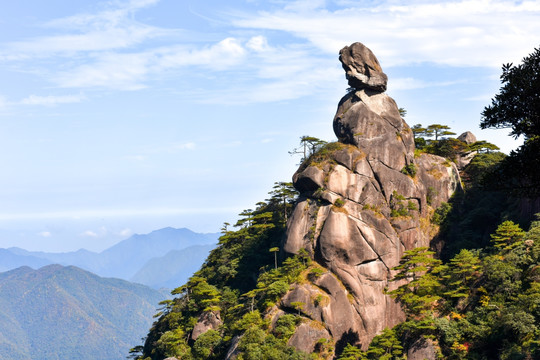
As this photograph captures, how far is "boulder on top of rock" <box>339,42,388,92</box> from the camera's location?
238 ft

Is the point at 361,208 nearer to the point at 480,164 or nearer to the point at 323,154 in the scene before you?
the point at 323,154

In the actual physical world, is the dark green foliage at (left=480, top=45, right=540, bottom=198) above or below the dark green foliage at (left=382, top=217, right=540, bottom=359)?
above

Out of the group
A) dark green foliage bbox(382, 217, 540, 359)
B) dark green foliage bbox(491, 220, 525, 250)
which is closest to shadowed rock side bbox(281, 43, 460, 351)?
dark green foliage bbox(382, 217, 540, 359)

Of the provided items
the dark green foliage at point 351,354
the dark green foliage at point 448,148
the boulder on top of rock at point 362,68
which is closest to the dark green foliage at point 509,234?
the dark green foliage at point 351,354

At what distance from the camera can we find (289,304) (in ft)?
200

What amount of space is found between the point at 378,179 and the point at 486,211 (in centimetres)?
1234

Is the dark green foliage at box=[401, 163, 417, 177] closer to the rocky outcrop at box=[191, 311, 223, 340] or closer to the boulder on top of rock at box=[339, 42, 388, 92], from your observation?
the boulder on top of rock at box=[339, 42, 388, 92]

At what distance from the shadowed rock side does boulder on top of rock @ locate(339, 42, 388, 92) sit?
120mm

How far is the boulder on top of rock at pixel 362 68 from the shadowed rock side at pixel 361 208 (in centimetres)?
12

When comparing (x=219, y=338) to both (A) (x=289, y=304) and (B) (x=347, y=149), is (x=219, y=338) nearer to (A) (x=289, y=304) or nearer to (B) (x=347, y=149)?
(A) (x=289, y=304)

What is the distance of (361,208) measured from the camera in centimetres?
6631

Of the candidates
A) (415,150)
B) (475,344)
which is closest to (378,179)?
(415,150)

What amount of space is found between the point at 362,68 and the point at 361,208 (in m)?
17.8

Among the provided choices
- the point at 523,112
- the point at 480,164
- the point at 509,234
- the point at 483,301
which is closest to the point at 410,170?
the point at 480,164
